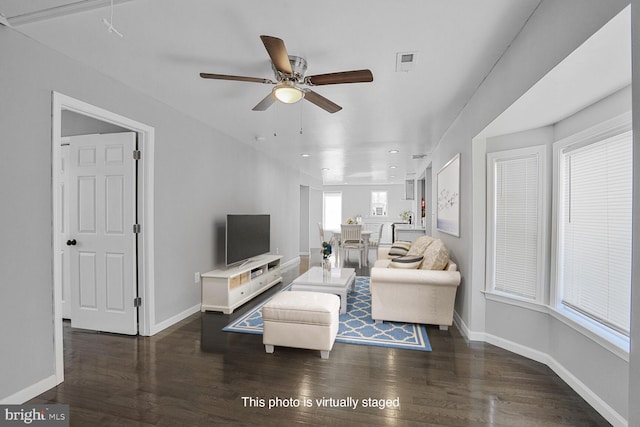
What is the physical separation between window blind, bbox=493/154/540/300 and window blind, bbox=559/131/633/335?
0.81 ft

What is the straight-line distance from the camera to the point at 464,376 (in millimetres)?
2383

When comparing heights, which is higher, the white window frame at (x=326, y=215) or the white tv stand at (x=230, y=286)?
the white window frame at (x=326, y=215)

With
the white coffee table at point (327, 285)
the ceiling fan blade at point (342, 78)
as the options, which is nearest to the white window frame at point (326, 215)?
the white coffee table at point (327, 285)

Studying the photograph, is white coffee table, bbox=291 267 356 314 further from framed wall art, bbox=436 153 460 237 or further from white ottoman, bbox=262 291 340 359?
framed wall art, bbox=436 153 460 237

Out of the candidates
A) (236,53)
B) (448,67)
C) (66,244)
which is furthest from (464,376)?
(66,244)

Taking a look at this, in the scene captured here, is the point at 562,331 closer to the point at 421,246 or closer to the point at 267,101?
the point at 421,246

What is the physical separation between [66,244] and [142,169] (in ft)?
4.16

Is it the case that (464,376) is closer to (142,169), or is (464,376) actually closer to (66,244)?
(142,169)

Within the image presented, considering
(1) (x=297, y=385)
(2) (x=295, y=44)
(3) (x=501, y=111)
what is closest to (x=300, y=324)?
(1) (x=297, y=385)

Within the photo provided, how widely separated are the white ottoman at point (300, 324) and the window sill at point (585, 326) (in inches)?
66.3

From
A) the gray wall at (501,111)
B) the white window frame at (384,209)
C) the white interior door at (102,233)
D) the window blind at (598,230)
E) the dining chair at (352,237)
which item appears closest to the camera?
the gray wall at (501,111)

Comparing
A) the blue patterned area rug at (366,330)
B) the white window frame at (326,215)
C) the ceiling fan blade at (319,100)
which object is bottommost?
the blue patterned area rug at (366,330)

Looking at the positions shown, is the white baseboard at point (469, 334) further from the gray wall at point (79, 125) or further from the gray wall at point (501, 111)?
the gray wall at point (79, 125)

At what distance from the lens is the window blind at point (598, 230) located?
1843 millimetres
